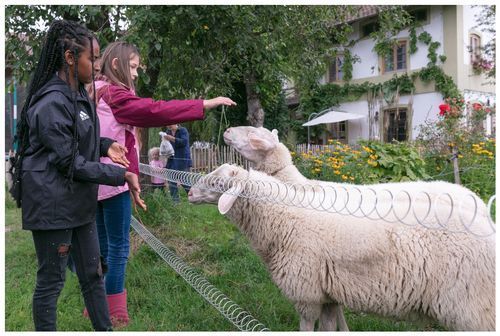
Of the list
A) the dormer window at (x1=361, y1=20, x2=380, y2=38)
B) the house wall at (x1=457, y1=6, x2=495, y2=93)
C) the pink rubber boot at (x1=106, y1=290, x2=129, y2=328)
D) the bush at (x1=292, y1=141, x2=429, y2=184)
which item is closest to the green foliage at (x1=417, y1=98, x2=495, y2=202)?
the bush at (x1=292, y1=141, x2=429, y2=184)

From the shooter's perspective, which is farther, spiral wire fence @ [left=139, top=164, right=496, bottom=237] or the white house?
the white house

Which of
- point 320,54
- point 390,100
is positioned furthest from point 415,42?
point 320,54

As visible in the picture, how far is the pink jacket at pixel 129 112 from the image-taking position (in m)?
2.65

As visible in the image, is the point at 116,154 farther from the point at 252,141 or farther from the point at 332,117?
the point at 332,117

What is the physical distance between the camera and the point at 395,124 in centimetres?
1778

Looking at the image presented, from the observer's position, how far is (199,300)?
11.7 ft

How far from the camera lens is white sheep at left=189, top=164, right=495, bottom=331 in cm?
224

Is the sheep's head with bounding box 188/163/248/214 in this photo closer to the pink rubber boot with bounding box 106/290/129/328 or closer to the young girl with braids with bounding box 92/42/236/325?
the young girl with braids with bounding box 92/42/236/325

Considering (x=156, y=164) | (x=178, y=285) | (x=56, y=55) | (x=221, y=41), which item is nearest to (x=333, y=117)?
(x=156, y=164)

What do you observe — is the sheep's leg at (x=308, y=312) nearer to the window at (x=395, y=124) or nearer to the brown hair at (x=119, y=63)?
the brown hair at (x=119, y=63)

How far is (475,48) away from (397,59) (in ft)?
9.15

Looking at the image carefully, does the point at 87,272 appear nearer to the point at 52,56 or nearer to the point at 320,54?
the point at 52,56

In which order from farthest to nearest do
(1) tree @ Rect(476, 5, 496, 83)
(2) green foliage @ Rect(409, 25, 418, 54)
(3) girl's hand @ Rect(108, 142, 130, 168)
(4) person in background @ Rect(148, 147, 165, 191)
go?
(2) green foliage @ Rect(409, 25, 418, 54)
(1) tree @ Rect(476, 5, 496, 83)
(4) person in background @ Rect(148, 147, 165, 191)
(3) girl's hand @ Rect(108, 142, 130, 168)

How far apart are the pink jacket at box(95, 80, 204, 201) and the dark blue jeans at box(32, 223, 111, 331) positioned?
0.55 meters
